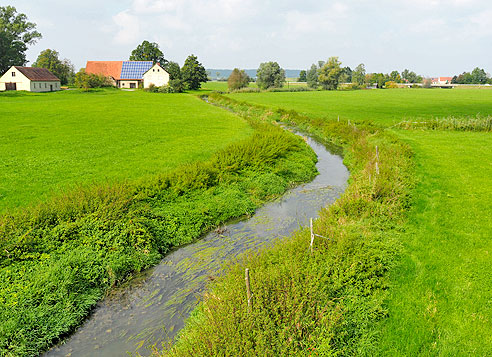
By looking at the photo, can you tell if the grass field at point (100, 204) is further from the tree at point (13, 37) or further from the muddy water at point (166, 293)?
the tree at point (13, 37)

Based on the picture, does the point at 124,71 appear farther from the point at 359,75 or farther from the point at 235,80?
the point at 359,75

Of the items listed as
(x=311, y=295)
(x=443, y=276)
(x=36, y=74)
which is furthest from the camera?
(x=36, y=74)

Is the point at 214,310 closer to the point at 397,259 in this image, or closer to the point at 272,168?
the point at 397,259

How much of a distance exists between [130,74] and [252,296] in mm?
103671

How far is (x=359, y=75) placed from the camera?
18400 cm

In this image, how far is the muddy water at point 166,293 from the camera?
7.32 meters

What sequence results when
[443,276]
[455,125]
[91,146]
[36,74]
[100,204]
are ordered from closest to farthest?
[443,276] < [100,204] < [91,146] < [455,125] < [36,74]

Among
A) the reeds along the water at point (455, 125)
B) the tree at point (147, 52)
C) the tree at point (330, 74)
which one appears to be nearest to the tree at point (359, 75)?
the tree at point (330, 74)

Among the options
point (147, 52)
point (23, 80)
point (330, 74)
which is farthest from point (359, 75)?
point (23, 80)

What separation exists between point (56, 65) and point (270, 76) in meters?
61.0

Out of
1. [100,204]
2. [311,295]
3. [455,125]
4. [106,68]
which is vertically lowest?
[311,295]

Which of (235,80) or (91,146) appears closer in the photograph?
(91,146)

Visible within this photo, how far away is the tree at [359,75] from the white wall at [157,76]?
10278 cm

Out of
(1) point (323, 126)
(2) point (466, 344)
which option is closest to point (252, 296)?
(2) point (466, 344)
